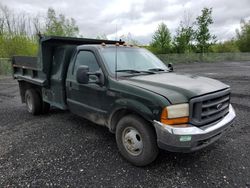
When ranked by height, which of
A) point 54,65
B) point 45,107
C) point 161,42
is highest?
point 161,42

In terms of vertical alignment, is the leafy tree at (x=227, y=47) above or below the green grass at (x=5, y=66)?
above

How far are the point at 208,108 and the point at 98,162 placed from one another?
1.88m

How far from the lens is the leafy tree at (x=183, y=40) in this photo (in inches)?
1087

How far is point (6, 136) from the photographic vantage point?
14.0 ft

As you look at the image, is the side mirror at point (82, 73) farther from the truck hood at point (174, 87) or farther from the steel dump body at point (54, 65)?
the steel dump body at point (54, 65)

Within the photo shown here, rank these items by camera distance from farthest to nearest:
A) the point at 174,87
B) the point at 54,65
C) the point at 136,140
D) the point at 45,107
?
the point at 45,107 → the point at 54,65 → the point at 136,140 → the point at 174,87

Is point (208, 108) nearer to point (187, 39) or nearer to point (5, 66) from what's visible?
point (5, 66)

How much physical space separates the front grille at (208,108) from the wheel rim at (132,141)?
85 centimetres

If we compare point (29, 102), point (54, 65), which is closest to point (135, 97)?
point (54, 65)

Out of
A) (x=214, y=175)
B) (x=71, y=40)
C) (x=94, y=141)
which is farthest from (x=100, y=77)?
(x=214, y=175)

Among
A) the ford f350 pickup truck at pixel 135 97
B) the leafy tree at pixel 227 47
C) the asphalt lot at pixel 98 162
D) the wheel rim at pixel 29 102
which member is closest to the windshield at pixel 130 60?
the ford f350 pickup truck at pixel 135 97

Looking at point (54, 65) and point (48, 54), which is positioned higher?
point (48, 54)

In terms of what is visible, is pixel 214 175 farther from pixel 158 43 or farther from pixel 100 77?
pixel 158 43

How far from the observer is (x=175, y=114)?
254 cm
